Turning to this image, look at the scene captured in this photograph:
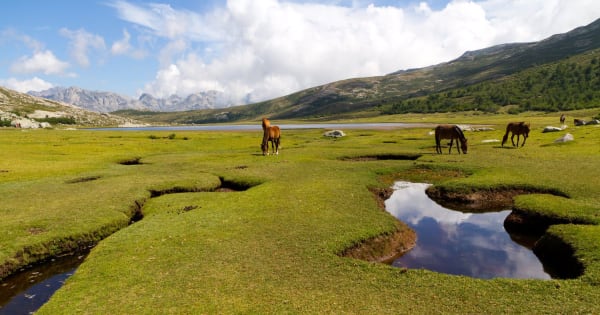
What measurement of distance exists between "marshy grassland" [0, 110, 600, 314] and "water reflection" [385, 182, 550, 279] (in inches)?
74.8

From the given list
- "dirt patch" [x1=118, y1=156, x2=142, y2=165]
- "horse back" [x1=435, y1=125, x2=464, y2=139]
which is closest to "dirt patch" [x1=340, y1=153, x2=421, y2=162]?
"horse back" [x1=435, y1=125, x2=464, y2=139]

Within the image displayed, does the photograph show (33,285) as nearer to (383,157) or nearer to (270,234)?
(270,234)

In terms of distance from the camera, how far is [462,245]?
19250 mm

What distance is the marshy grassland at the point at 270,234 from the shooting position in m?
11.5

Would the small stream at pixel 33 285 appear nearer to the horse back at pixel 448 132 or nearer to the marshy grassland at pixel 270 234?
the marshy grassland at pixel 270 234

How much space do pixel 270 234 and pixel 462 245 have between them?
11.3 m

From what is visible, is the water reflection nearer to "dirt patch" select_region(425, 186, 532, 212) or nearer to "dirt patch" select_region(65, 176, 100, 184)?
"dirt patch" select_region(425, 186, 532, 212)

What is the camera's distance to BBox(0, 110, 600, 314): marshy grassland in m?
11.5

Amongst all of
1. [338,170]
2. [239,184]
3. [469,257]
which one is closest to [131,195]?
[239,184]

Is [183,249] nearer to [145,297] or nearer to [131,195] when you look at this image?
[145,297]

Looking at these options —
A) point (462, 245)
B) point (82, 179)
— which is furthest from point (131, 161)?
point (462, 245)

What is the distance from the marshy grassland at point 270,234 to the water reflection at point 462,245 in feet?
6.23

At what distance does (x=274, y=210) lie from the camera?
2153cm

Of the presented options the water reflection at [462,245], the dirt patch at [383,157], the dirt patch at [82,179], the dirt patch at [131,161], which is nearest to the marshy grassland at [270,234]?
the dirt patch at [82,179]
